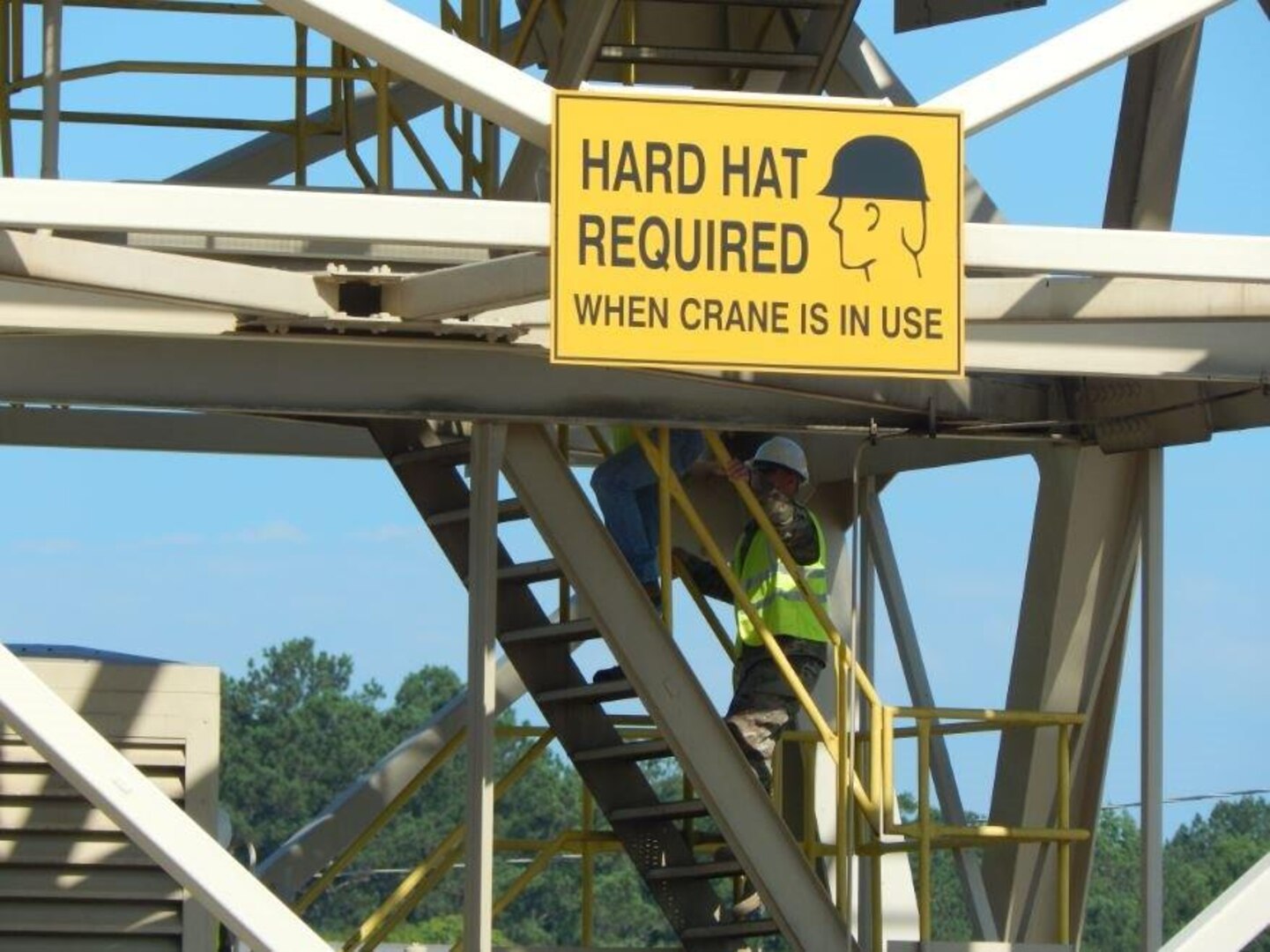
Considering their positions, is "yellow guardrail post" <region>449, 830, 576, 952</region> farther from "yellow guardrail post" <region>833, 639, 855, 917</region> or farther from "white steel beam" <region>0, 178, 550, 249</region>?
"white steel beam" <region>0, 178, 550, 249</region>

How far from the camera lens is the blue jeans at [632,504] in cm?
1664

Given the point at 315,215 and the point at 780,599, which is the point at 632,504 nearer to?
the point at 780,599

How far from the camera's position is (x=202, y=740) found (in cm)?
1519

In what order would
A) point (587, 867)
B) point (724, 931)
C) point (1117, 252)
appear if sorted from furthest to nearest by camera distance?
1. point (587, 867)
2. point (724, 931)
3. point (1117, 252)

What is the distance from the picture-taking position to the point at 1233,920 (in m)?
12.6

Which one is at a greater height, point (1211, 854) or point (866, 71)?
point (1211, 854)

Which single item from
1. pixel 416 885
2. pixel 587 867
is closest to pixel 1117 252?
pixel 587 867

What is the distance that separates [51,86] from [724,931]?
643 centimetres

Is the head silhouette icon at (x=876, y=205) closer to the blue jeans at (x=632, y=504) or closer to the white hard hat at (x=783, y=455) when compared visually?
the white hard hat at (x=783, y=455)

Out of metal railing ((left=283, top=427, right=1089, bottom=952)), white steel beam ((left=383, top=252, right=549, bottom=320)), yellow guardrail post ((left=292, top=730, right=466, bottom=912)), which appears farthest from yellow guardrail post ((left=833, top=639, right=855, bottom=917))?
yellow guardrail post ((left=292, top=730, right=466, bottom=912))

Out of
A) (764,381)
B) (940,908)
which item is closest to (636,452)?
(764,381)

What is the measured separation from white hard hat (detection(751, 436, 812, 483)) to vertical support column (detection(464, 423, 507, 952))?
160 centimetres

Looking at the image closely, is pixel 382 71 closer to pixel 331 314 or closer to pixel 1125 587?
pixel 331 314

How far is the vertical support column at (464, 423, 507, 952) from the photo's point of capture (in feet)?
49.1
